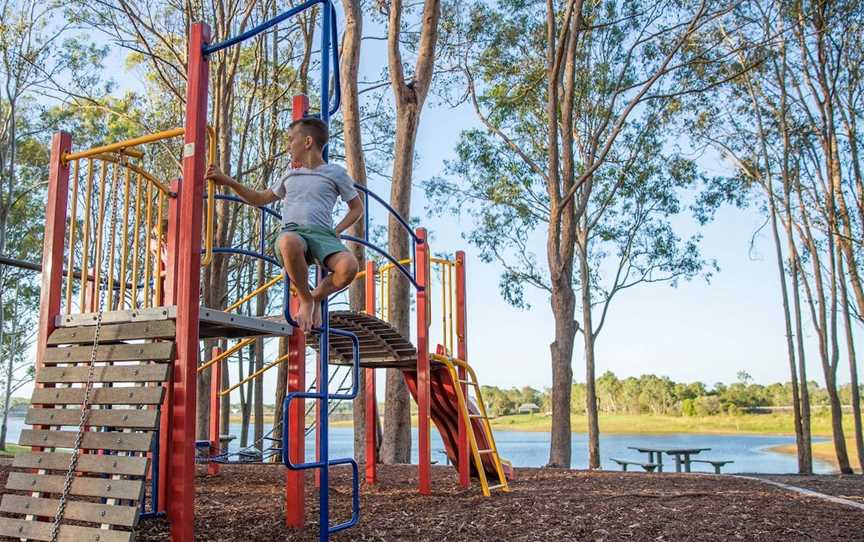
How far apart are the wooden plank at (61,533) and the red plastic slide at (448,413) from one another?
12.2ft

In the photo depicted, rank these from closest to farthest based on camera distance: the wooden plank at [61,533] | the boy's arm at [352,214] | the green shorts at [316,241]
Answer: the wooden plank at [61,533]
the green shorts at [316,241]
the boy's arm at [352,214]

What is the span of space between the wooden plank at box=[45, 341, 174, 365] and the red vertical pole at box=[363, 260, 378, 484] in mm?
2938

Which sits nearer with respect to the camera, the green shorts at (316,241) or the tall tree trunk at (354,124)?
the green shorts at (316,241)

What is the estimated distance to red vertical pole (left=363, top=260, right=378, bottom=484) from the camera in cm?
670

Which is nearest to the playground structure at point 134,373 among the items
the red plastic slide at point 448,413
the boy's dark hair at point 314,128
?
the boy's dark hair at point 314,128

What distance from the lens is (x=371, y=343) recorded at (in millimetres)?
6215

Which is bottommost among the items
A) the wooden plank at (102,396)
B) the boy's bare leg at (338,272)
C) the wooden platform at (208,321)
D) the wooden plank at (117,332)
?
the wooden plank at (102,396)

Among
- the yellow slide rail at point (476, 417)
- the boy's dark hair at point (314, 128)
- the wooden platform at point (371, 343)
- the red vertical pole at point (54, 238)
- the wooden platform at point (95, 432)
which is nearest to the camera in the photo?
the wooden platform at point (95, 432)

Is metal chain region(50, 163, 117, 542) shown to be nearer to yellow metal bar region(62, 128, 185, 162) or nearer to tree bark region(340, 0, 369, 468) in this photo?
yellow metal bar region(62, 128, 185, 162)

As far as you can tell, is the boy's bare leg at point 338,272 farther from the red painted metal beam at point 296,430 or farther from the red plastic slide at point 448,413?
the red plastic slide at point 448,413

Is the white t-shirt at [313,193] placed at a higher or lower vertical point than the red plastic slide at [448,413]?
higher

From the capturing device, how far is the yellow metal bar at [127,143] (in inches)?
147

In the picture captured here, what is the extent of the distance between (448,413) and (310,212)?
3755 millimetres

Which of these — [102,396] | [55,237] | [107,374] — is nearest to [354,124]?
[55,237]
